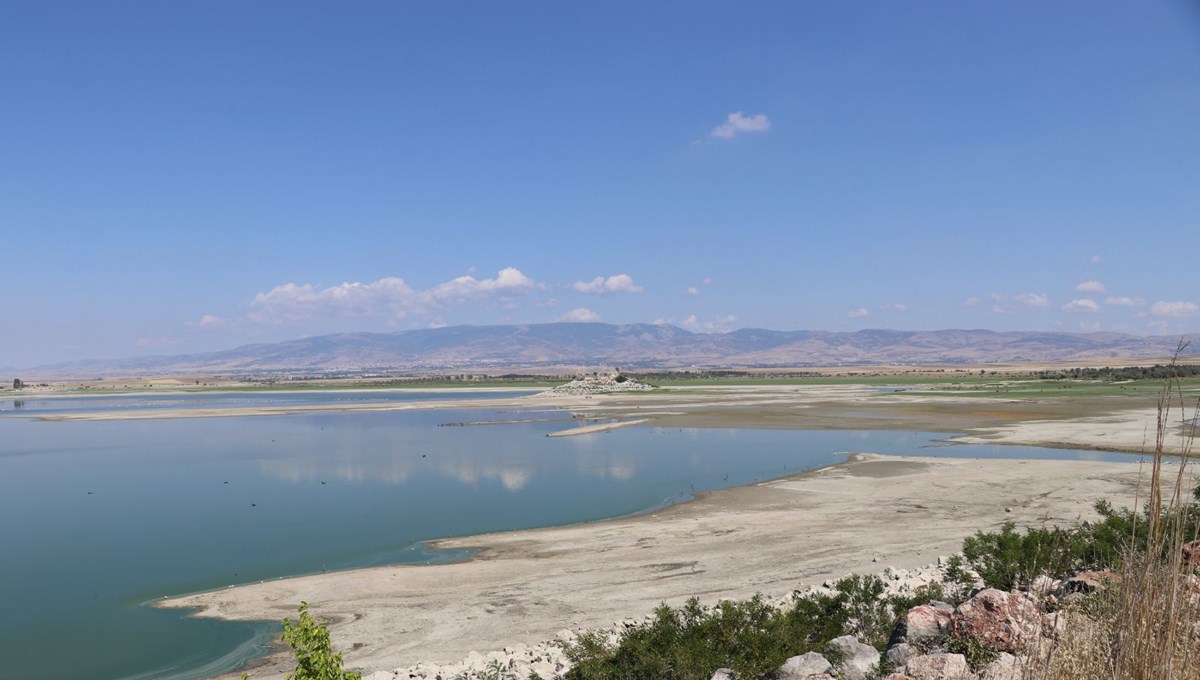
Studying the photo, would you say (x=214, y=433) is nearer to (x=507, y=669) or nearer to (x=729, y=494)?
(x=729, y=494)

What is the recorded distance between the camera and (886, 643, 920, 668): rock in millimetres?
8512

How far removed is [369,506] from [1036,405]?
60777 millimetres

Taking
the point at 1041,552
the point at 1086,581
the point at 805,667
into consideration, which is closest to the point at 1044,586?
the point at 805,667

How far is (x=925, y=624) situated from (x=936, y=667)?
2.13m

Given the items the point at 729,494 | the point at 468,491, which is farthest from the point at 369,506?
the point at 729,494

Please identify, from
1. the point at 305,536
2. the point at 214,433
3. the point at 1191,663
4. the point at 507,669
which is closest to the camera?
the point at 1191,663

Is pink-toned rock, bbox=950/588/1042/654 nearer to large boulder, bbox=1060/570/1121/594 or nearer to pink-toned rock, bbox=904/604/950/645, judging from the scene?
pink-toned rock, bbox=904/604/950/645

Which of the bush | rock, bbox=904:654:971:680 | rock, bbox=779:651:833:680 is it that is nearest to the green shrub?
the bush

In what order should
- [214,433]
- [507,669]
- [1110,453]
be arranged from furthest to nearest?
[214,433] → [1110,453] → [507,669]

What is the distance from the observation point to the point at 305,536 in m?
24.4

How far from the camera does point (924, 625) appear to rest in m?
9.15

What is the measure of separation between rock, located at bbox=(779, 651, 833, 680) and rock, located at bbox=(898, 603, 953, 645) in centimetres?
108

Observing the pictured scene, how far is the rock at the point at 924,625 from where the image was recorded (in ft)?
29.1

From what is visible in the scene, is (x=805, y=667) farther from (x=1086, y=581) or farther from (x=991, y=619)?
(x=1086, y=581)
